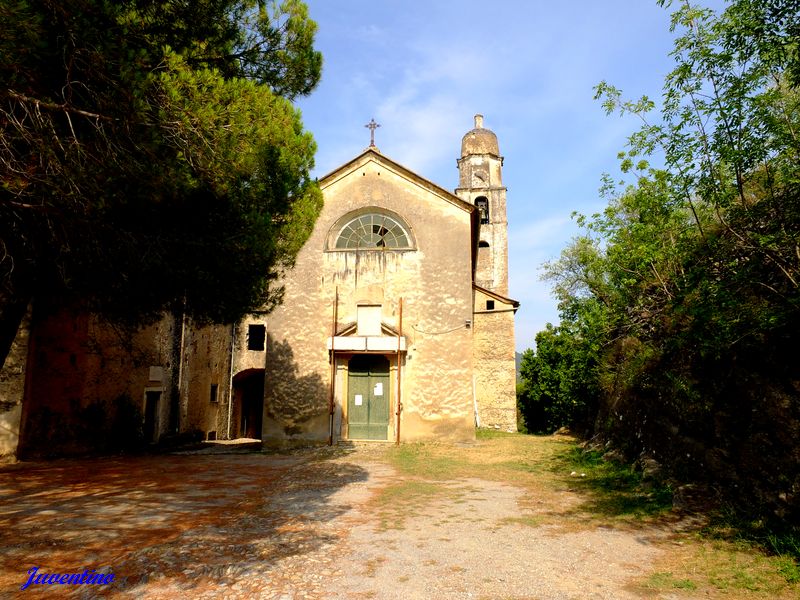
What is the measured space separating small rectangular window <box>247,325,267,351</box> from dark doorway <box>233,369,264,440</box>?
3.29 ft

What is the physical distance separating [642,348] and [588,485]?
2.61 meters

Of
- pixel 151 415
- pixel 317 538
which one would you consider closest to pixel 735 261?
pixel 317 538

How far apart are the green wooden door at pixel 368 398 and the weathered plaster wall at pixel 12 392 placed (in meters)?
7.31

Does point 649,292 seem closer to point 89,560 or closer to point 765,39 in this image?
point 765,39

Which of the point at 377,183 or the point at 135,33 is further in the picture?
the point at 377,183

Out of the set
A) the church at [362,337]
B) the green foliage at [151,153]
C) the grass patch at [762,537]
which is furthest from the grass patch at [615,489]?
the green foliage at [151,153]

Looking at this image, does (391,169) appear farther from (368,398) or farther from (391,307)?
(368,398)

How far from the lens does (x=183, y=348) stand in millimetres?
16625

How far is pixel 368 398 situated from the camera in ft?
46.1

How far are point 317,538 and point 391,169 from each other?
11604mm

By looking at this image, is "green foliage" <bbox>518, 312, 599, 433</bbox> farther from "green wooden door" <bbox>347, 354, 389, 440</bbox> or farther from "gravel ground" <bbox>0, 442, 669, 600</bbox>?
"gravel ground" <bbox>0, 442, 669, 600</bbox>

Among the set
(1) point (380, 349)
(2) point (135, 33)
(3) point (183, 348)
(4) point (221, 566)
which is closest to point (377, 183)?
(1) point (380, 349)

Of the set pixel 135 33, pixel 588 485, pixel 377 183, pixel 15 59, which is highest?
pixel 377 183

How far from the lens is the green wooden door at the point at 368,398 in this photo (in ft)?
45.6
